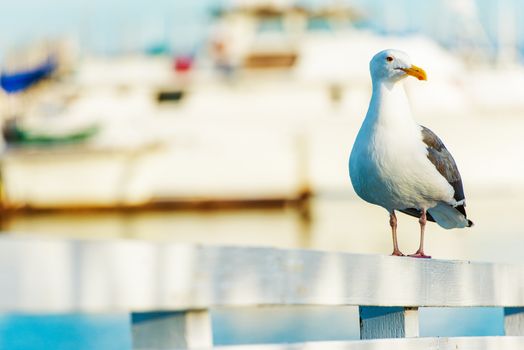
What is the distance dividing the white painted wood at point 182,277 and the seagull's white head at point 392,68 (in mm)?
1182

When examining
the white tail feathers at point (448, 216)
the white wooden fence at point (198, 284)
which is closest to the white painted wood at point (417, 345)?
the white wooden fence at point (198, 284)

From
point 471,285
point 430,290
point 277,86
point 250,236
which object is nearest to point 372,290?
point 430,290

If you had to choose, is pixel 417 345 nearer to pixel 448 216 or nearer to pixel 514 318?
pixel 514 318

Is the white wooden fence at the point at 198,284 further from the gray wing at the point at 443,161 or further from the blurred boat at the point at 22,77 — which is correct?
the blurred boat at the point at 22,77

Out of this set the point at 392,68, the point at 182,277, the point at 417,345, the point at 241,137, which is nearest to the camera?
the point at 182,277

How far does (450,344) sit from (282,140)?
116 feet

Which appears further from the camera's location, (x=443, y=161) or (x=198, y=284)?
(x=443, y=161)

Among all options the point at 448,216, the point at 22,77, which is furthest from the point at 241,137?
the point at 448,216

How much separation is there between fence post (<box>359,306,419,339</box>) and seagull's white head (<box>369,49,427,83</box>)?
123 centimetres

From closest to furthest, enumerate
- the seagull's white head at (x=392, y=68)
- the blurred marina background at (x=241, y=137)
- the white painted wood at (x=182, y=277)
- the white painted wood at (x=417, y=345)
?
the white painted wood at (x=182, y=277), the white painted wood at (x=417, y=345), the seagull's white head at (x=392, y=68), the blurred marina background at (x=241, y=137)

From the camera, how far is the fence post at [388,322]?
358 centimetres

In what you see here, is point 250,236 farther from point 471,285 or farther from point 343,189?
→ point 471,285

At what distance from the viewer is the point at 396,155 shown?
4.48 metres

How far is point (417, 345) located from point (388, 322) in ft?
0.42
